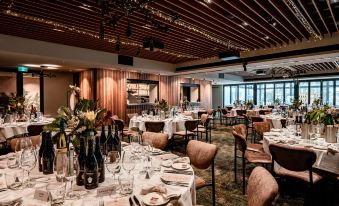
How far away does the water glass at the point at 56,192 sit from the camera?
1.28m

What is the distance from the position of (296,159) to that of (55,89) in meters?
11.9

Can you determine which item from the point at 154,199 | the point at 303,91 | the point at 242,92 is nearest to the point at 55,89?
the point at 154,199

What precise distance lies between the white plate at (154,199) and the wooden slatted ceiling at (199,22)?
3.65 meters

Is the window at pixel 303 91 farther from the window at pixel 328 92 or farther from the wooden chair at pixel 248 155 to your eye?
the wooden chair at pixel 248 155

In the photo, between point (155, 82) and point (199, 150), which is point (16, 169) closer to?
point (199, 150)

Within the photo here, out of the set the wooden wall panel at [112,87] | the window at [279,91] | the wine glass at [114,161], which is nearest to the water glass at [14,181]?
the wine glass at [114,161]

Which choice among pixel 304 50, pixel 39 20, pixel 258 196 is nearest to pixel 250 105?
pixel 304 50

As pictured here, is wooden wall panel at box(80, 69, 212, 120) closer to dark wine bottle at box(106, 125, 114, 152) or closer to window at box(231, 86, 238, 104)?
dark wine bottle at box(106, 125, 114, 152)

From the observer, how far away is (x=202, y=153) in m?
2.51

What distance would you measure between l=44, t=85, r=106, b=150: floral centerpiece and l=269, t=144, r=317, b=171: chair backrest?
2.04m

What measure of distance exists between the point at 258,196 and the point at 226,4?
3.93 meters

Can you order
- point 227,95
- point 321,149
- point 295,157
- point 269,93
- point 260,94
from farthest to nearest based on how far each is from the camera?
point 227,95, point 260,94, point 269,93, point 321,149, point 295,157

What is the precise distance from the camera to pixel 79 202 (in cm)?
129

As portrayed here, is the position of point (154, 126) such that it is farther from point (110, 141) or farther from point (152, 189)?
point (152, 189)
